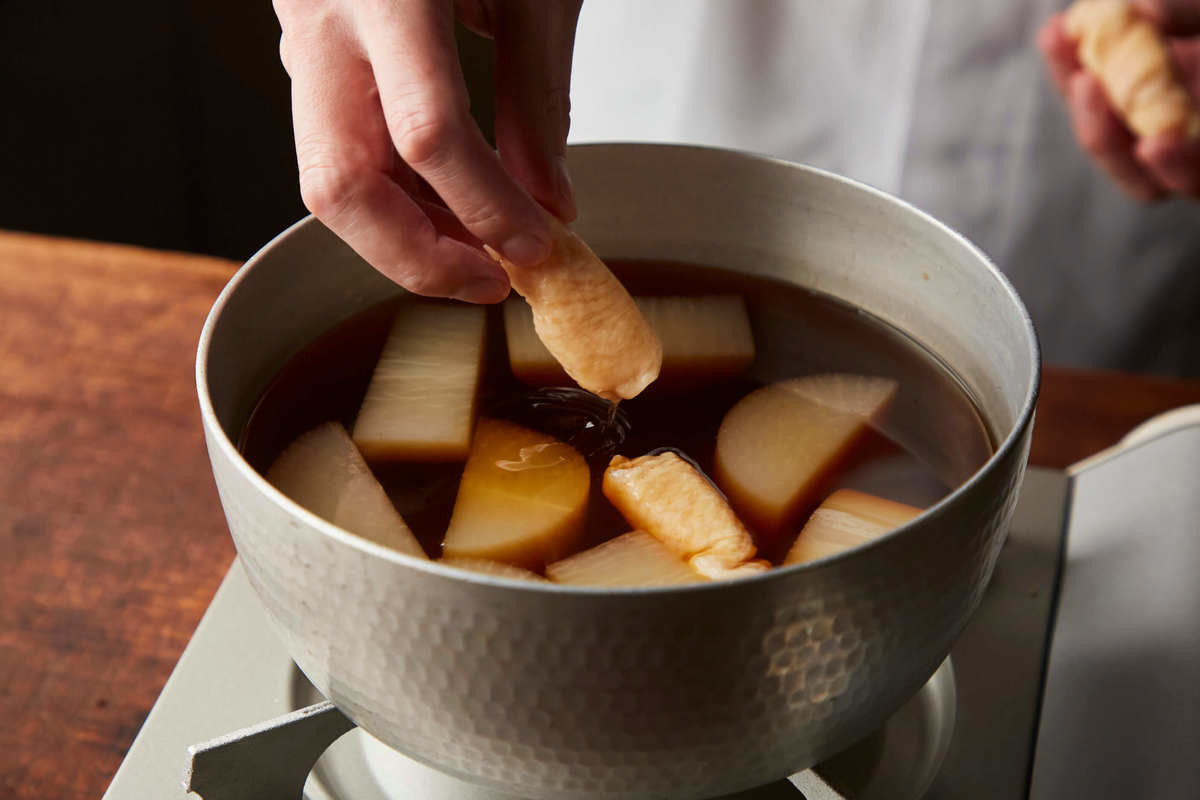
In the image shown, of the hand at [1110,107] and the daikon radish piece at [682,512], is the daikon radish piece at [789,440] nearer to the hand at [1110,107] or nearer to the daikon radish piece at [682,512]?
the daikon radish piece at [682,512]

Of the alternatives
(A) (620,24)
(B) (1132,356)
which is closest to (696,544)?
(A) (620,24)

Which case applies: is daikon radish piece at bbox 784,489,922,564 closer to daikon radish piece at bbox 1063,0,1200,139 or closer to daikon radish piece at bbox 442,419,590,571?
daikon radish piece at bbox 442,419,590,571

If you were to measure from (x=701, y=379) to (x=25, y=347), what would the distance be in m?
0.45

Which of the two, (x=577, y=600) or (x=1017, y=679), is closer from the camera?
(x=577, y=600)

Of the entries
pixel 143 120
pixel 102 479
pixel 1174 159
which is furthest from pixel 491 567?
pixel 143 120

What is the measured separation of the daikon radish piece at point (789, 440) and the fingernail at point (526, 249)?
11cm

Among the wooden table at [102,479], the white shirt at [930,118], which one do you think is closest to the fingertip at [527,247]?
the wooden table at [102,479]

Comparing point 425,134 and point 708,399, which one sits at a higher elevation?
point 425,134

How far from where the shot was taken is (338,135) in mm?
448

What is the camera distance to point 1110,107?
34.1 inches

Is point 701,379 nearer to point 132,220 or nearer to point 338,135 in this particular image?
point 338,135

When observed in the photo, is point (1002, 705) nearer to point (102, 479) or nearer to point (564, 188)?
point (564, 188)

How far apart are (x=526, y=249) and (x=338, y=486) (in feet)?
0.37

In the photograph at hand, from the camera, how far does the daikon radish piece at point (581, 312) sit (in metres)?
0.46
